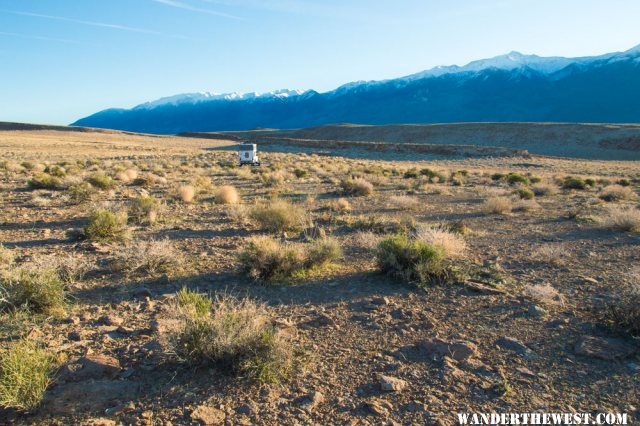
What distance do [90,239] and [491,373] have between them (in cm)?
777

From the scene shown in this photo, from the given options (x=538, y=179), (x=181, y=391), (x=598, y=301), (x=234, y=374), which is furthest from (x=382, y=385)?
(x=538, y=179)

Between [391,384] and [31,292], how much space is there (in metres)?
4.36

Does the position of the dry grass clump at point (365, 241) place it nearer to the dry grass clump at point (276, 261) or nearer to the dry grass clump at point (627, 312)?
the dry grass clump at point (276, 261)

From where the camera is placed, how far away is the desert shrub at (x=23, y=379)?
314cm

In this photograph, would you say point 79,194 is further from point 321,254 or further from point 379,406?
point 379,406

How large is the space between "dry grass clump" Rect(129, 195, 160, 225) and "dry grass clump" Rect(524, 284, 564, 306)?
8.29 m

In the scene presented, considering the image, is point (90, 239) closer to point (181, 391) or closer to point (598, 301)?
point (181, 391)

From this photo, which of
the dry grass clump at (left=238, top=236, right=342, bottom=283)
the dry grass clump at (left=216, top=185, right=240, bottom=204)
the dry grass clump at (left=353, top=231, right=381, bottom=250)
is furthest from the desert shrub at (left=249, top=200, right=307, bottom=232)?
the dry grass clump at (left=216, top=185, right=240, bottom=204)

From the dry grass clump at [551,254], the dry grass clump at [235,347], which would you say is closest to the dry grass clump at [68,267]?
the dry grass clump at [235,347]

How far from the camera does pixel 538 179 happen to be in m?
23.5

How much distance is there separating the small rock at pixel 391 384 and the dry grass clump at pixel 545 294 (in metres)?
2.86

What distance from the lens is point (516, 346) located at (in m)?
4.36

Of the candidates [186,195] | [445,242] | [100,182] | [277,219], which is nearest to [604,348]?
[445,242]

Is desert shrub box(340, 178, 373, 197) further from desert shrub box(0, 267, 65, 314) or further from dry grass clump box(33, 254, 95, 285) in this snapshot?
desert shrub box(0, 267, 65, 314)
